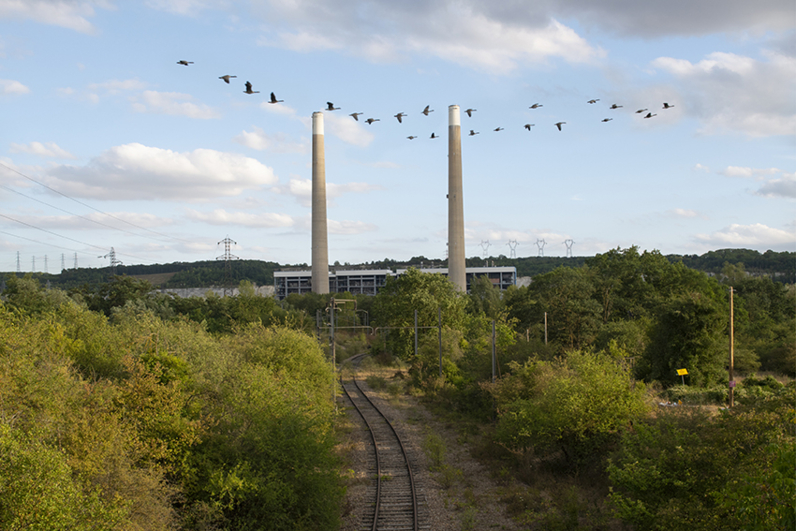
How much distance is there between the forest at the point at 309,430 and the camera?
39.1 feet

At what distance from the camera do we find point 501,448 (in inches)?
1021

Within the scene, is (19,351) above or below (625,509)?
above

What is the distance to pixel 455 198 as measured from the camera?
86125 millimetres

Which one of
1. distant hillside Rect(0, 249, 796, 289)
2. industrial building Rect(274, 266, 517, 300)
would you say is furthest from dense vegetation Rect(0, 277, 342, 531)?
industrial building Rect(274, 266, 517, 300)

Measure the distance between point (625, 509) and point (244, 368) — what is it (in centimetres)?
1458

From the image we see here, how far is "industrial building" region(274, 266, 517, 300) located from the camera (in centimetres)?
16538

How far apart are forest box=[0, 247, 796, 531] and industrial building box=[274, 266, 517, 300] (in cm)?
12391

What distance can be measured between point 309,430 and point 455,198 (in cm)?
6910

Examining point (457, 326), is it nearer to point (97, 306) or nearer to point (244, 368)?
point (244, 368)

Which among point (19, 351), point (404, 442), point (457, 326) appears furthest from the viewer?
point (457, 326)

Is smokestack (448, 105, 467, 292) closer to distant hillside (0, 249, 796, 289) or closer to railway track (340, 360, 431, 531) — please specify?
distant hillside (0, 249, 796, 289)

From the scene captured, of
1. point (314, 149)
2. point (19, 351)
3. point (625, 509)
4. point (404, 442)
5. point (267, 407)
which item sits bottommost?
point (404, 442)

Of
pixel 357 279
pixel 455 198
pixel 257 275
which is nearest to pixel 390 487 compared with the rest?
pixel 455 198

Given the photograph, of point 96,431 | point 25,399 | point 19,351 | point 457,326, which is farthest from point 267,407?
point 457,326
